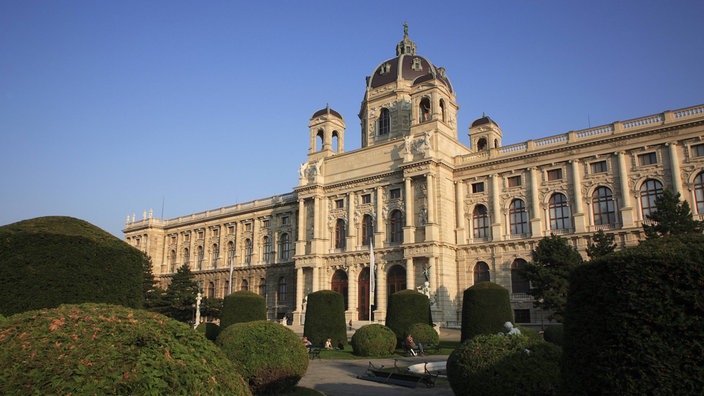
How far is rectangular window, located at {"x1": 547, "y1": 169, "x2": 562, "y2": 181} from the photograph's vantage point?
39.6 m

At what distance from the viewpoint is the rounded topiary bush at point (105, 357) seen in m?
4.35

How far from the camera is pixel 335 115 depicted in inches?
2117

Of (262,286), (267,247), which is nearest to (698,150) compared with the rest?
(267,247)

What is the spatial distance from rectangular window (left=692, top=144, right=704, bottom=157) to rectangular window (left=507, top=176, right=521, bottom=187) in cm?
1151

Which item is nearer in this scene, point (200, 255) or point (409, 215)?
point (409, 215)

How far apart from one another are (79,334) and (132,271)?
10.2 meters

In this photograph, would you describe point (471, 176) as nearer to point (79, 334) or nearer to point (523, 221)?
point (523, 221)

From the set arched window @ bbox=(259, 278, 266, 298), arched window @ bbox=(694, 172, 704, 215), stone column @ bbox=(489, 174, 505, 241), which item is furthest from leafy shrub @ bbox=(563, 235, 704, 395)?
arched window @ bbox=(259, 278, 266, 298)

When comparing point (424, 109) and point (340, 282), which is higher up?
point (424, 109)

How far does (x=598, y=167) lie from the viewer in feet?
124

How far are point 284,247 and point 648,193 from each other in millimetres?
34583

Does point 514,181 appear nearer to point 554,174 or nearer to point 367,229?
point 554,174

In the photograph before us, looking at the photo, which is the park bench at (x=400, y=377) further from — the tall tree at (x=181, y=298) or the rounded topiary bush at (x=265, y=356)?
the tall tree at (x=181, y=298)

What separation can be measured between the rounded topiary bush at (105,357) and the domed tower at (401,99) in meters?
42.1
